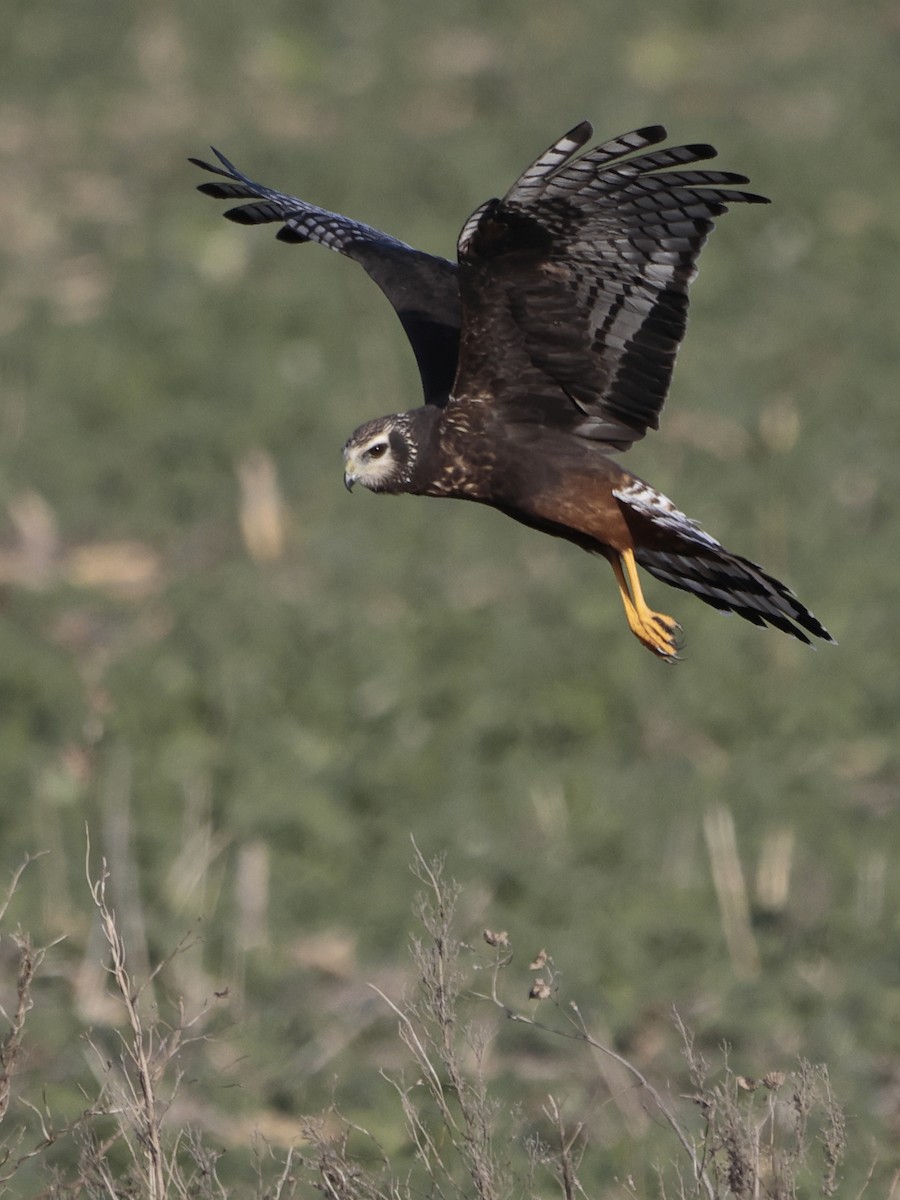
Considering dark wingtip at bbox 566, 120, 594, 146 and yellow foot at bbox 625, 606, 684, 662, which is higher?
dark wingtip at bbox 566, 120, 594, 146

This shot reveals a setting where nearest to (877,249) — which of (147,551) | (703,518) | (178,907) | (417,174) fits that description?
(417,174)

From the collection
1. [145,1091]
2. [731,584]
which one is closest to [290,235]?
[731,584]

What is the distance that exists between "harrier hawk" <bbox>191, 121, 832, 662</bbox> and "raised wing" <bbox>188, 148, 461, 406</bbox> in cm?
1

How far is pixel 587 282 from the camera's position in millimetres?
7242

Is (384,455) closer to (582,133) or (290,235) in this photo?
(290,235)

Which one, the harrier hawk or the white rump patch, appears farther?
the white rump patch

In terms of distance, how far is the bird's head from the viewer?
23.9ft

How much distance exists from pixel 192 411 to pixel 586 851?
6647mm

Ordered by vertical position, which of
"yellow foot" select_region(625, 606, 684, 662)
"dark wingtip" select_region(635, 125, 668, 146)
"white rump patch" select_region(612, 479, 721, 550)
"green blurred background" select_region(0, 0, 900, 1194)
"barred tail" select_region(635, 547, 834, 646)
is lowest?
"green blurred background" select_region(0, 0, 900, 1194)

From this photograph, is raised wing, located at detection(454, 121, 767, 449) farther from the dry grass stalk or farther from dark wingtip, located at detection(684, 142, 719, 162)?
the dry grass stalk

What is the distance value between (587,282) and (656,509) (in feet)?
2.72

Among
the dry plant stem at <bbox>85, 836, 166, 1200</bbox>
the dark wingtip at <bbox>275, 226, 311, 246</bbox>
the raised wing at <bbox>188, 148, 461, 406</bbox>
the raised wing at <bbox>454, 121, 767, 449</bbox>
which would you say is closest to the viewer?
the dry plant stem at <bbox>85, 836, 166, 1200</bbox>

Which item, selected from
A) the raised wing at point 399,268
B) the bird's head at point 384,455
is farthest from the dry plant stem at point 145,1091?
the raised wing at point 399,268

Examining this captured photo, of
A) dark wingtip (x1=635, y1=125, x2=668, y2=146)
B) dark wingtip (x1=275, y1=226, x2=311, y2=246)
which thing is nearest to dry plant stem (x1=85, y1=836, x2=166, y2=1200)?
dark wingtip (x1=635, y1=125, x2=668, y2=146)
